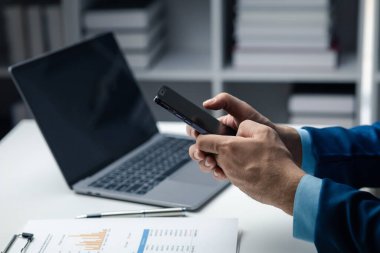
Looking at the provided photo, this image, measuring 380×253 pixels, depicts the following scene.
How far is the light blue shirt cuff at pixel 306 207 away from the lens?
936 mm

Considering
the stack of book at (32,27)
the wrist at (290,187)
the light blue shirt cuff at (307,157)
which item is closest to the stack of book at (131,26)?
the stack of book at (32,27)

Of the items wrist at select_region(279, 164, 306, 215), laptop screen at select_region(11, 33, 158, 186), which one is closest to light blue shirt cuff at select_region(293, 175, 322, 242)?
wrist at select_region(279, 164, 306, 215)

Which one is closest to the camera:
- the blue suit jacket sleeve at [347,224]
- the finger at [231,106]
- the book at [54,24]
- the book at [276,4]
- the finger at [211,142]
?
the blue suit jacket sleeve at [347,224]

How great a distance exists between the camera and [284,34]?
223 cm

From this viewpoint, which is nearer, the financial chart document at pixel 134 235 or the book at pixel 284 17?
the financial chart document at pixel 134 235

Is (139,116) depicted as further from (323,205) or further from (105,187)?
(323,205)

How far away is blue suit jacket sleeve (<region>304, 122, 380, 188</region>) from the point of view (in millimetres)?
1194

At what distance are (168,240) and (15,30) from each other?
61.3 inches

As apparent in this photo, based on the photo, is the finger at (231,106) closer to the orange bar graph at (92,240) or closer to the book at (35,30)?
the orange bar graph at (92,240)

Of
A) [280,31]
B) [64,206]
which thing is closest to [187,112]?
[64,206]

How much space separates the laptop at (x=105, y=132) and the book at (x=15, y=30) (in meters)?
1.02

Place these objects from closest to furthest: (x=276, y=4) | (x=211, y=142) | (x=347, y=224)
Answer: (x=347, y=224) → (x=211, y=142) → (x=276, y=4)

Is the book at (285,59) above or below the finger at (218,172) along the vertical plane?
below

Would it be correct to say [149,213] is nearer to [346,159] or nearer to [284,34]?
[346,159]
